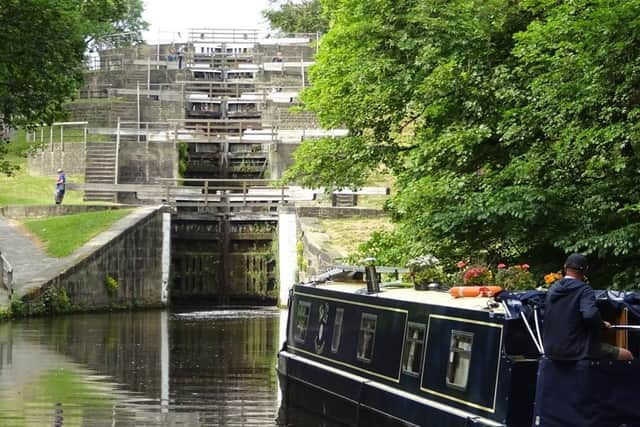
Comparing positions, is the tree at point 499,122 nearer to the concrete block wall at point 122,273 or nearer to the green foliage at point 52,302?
the green foliage at point 52,302

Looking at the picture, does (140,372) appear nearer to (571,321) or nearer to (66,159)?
(571,321)

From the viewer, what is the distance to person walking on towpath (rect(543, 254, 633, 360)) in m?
9.78

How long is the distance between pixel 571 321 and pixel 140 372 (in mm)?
10486

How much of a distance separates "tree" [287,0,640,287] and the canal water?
11.7 ft

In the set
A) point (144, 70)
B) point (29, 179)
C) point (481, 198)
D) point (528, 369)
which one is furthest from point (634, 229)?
point (144, 70)

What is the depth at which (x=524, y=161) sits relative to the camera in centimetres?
1909

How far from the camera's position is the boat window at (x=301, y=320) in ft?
55.2

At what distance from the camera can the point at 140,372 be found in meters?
19.3

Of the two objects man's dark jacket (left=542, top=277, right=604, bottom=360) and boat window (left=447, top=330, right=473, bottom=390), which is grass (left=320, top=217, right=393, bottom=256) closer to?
boat window (left=447, top=330, right=473, bottom=390)

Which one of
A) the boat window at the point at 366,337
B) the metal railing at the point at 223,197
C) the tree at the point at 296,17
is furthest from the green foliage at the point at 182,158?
the boat window at the point at 366,337

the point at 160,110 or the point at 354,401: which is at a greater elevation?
the point at 160,110

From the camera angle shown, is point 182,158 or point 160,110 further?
point 160,110

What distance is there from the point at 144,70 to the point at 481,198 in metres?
45.2

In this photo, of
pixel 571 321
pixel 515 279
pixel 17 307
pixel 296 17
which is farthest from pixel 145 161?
pixel 571 321
